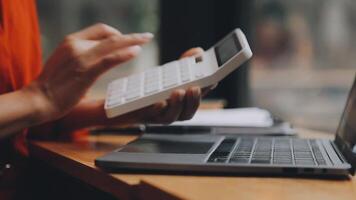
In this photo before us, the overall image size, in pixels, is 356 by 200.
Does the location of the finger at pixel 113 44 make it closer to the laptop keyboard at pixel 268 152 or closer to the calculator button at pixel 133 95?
the calculator button at pixel 133 95

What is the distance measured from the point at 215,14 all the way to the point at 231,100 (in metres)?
0.28

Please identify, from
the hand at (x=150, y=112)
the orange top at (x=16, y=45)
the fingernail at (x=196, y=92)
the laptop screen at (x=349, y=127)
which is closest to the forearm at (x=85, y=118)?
the hand at (x=150, y=112)

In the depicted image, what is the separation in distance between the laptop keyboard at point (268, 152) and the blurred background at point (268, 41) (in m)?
0.63

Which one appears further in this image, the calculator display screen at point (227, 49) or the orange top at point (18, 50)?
the orange top at point (18, 50)

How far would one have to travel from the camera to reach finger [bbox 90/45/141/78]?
78cm

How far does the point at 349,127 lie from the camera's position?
76 cm

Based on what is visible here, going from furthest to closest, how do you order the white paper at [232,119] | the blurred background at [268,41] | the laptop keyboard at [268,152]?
1. the blurred background at [268,41]
2. the white paper at [232,119]
3. the laptop keyboard at [268,152]

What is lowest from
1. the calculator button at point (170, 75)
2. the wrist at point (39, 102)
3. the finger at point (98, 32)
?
the wrist at point (39, 102)

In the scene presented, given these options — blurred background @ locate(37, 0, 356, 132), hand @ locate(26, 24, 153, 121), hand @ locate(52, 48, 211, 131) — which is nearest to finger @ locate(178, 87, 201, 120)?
hand @ locate(52, 48, 211, 131)

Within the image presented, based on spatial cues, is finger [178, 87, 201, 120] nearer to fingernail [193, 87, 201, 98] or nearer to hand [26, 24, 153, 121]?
fingernail [193, 87, 201, 98]

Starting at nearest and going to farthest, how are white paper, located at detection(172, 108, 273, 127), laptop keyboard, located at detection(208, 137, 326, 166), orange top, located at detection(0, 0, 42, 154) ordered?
laptop keyboard, located at detection(208, 137, 326, 166) < orange top, located at detection(0, 0, 42, 154) < white paper, located at detection(172, 108, 273, 127)

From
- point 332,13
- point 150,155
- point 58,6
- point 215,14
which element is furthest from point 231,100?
point 150,155

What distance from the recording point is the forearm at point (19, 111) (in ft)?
2.54

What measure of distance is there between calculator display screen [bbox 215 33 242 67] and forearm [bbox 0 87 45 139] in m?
0.28
